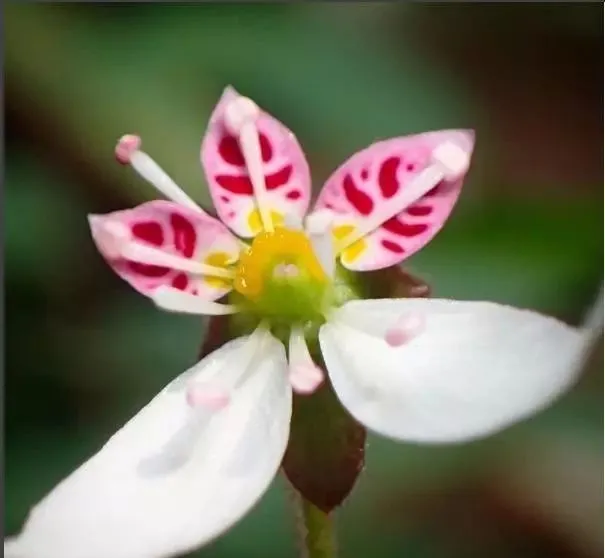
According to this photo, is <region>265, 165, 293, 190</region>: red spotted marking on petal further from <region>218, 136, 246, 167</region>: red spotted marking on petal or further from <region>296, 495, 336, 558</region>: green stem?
<region>296, 495, 336, 558</region>: green stem

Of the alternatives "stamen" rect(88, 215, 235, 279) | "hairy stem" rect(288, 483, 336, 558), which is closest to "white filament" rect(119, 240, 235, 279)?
"stamen" rect(88, 215, 235, 279)

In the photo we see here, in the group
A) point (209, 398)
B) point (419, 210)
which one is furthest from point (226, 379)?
point (419, 210)

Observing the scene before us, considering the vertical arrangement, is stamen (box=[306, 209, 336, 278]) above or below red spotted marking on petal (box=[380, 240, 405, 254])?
above

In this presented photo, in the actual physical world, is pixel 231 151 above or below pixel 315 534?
above

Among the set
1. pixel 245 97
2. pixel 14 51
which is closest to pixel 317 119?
pixel 245 97

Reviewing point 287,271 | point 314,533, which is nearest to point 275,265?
point 287,271

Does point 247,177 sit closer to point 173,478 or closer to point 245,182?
point 245,182
